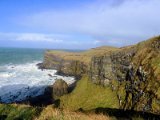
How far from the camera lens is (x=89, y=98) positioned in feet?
131

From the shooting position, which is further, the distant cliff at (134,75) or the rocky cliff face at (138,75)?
the distant cliff at (134,75)

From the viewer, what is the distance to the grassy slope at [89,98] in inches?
1394

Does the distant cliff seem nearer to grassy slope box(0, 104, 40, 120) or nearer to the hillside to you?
the hillside

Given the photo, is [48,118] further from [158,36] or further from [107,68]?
[107,68]

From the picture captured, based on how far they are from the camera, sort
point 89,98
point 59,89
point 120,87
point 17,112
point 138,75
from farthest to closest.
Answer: point 59,89
point 89,98
point 120,87
point 138,75
point 17,112

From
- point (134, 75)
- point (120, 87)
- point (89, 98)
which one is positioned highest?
point (134, 75)

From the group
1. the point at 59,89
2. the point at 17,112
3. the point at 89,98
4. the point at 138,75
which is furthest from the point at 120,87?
the point at 59,89

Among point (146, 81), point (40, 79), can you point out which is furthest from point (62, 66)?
point (146, 81)

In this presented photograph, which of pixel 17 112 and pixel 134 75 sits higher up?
pixel 134 75

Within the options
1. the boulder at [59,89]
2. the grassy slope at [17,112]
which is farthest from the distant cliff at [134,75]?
the boulder at [59,89]

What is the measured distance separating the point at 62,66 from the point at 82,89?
215ft

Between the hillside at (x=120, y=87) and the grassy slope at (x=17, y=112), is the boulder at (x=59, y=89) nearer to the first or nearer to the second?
the hillside at (x=120, y=87)

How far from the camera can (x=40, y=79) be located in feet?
292

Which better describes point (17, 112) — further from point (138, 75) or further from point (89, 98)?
point (89, 98)
